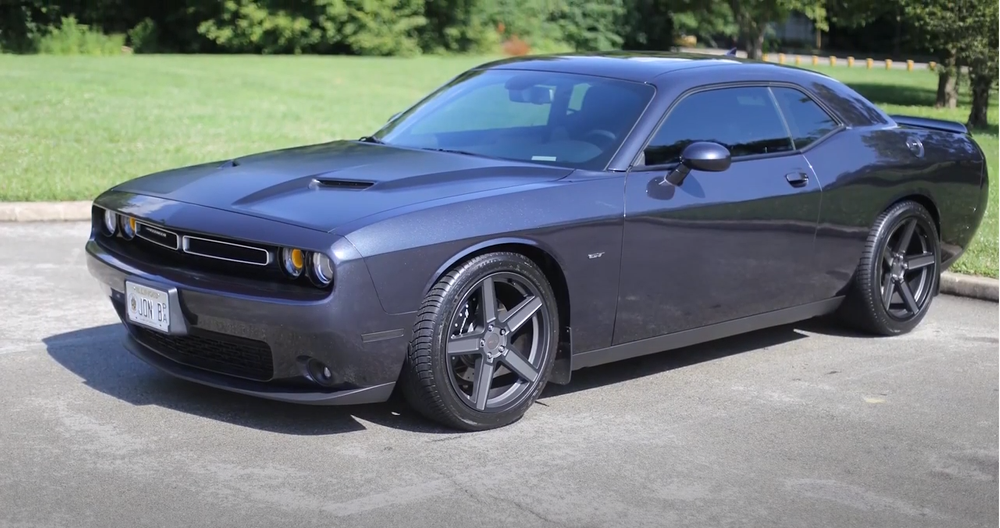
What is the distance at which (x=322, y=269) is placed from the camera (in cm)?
457

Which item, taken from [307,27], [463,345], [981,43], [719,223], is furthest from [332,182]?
[307,27]

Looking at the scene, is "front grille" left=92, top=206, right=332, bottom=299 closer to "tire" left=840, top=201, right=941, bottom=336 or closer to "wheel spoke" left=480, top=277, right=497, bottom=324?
"wheel spoke" left=480, top=277, right=497, bottom=324

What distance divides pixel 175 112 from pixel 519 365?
42.1ft

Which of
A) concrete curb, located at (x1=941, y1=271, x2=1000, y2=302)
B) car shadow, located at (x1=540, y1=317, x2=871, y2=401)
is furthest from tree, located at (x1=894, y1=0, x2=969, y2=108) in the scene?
car shadow, located at (x1=540, y1=317, x2=871, y2=401)

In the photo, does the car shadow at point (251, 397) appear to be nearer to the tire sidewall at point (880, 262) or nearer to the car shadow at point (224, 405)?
the car shadow at point (224, 405)

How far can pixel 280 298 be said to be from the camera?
4.59 m

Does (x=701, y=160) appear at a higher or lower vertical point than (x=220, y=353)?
higher

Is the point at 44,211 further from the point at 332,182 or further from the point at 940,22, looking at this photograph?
the point at 940,22

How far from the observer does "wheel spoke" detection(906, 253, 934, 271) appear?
7062 millimetres

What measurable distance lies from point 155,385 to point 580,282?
6.33ft

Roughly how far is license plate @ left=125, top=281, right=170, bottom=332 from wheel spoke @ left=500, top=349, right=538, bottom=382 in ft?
4.41

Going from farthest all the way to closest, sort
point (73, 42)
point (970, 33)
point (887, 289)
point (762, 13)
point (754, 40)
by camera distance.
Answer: point (754, 40) < point (73, 42) < point (762, 13) < point (970, 33) < point (887, 289)

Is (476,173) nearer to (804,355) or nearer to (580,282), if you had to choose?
(580,282)

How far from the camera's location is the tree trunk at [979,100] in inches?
789
